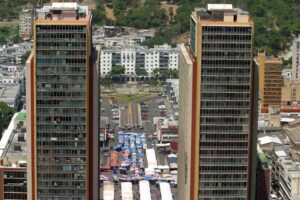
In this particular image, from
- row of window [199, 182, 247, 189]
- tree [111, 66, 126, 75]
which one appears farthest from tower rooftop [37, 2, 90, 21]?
tree [111, 66, 126, 75]

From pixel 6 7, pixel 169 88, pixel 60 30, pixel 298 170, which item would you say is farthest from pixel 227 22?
pixel 6 7

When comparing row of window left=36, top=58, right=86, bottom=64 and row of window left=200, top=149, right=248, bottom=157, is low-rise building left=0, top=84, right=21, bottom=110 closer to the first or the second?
row of window left=36, top=58, right=86, bottom=64

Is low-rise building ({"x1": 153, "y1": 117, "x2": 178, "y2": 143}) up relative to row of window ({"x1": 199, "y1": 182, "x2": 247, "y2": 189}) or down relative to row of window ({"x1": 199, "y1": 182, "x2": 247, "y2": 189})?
down

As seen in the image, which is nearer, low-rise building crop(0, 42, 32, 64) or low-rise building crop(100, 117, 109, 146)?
low-rise building crop(100, 117, 109, 146)

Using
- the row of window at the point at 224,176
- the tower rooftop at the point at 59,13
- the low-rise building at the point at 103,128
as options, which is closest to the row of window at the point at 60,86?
the tower rooftop at the point at 59,13

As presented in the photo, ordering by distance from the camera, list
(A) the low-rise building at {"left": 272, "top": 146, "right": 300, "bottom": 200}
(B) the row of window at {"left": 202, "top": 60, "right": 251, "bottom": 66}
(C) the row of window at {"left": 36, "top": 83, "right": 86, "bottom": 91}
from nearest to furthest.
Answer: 1. (B) the row of window at {"left": 202, "top": 60, "right": 251, "bottom": 66}
2. (C) the row of window at {"left": 36, "top": 83, "right": 86, "bottom": 91}
3. (A) the low-rise building at {"left": 272, "top": 146, "right": 300, "bottom": 200}
